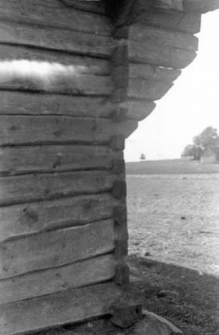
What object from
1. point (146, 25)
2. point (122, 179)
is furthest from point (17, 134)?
point (146, 25)

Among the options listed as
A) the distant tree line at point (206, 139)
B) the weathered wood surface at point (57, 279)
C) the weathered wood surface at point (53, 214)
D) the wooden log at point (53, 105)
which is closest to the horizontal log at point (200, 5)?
the wooden log at point (53, 105)

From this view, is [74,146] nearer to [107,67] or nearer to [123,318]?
[107,67]

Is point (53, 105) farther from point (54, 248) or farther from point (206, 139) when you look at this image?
point (206, 139)

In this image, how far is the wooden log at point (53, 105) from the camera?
381cm

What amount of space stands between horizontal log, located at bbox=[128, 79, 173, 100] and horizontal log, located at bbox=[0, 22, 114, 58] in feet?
1.24

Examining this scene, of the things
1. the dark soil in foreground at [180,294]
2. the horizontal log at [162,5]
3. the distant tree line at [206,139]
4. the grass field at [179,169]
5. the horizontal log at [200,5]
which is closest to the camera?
the horizontal log at [162,5]

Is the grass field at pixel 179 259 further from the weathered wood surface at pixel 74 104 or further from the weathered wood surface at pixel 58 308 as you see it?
the weathered wood surface at pixel 74 104

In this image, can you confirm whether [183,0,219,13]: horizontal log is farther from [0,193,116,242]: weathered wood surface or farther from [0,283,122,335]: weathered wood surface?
[0,283,122,335]: weathered wood surface

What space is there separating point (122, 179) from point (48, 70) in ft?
4.00

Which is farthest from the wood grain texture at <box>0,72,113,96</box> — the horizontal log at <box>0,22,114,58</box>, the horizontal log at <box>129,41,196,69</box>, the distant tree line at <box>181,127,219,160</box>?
the distant tree line at <box>181,127,219,160</box>

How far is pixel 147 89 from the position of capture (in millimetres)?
4523

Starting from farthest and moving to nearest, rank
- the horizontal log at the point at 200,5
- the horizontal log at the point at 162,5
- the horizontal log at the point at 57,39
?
1. the horizontal log at the point at 200,5
2. the horizontal log at the point at 162,5
3. the horizontal log at the point at 57,39

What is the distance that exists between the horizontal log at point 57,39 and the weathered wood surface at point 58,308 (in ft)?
7.02

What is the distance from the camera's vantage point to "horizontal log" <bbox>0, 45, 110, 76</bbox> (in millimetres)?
3771
